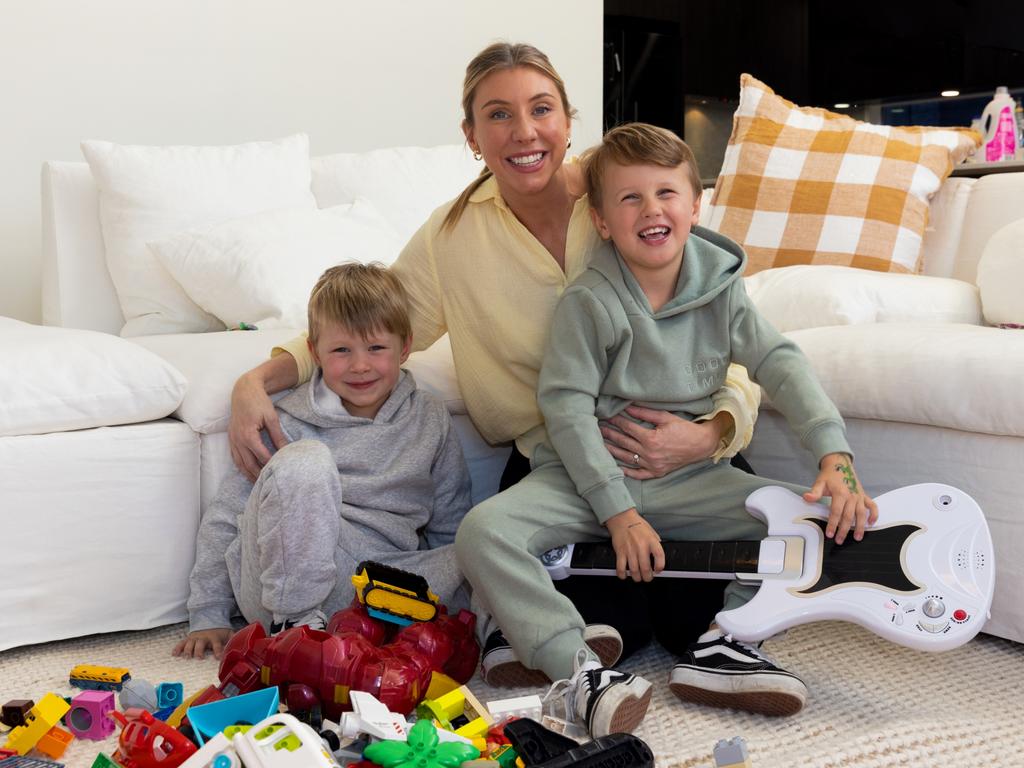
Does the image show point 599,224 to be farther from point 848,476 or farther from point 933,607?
point 933,607

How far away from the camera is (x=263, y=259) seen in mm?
1970

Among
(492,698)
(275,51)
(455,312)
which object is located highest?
(275,51)

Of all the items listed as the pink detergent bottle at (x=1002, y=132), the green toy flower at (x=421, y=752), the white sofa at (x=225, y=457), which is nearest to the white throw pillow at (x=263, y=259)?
the white sofa at (x=225, y=457)

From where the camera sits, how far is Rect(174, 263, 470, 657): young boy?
1376mm

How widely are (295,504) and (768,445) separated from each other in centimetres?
70

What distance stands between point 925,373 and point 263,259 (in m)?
1.14

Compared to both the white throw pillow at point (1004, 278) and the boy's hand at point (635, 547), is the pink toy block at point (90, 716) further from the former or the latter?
the white throw pillow at point (1004, 278)

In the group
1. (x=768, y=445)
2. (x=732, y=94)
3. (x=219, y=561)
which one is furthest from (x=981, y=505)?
(x=732, y=94)

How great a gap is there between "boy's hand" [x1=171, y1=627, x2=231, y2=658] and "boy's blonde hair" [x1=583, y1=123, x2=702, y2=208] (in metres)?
0.75

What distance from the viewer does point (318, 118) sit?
273cm

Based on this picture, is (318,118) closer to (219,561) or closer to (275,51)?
(275,51)

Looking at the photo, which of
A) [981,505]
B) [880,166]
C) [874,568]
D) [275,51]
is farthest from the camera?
[275,51]

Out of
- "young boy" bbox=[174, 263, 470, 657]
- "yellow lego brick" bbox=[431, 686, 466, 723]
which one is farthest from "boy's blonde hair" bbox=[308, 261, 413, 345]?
"yellow lego brick" bbox=[431, 686, 466, 723]

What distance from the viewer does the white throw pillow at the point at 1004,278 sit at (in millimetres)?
1693
